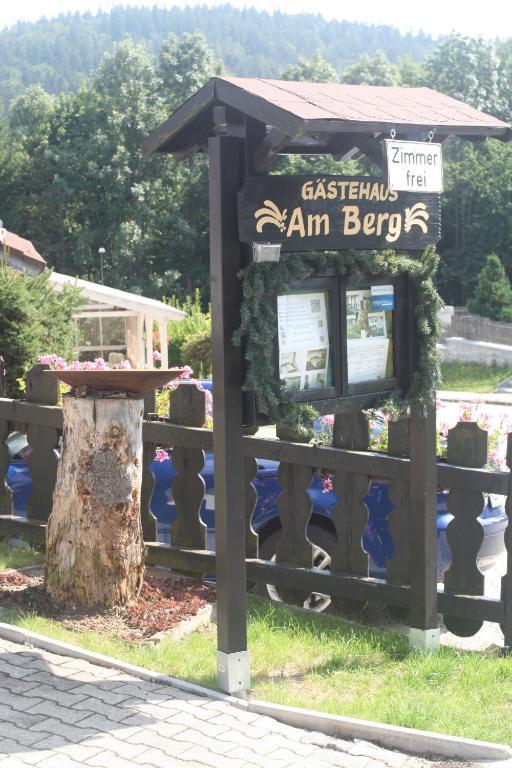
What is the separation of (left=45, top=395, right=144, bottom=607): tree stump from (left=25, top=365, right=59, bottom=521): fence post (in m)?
1.42

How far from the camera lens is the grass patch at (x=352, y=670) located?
15.4ft

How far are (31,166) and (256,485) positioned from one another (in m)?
51.2

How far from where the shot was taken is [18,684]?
4.98 metres

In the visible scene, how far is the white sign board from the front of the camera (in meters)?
5.25

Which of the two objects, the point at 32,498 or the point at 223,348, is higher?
the point at 223,348

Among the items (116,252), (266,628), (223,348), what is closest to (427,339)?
(223,348)

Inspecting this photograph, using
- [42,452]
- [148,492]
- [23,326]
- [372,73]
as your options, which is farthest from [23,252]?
[372,73]

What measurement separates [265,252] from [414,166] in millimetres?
1084

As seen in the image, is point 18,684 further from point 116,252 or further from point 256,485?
point 116,252

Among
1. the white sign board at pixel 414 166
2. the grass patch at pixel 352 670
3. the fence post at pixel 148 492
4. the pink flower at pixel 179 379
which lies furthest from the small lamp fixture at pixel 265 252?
the fence post at pixel 148 492

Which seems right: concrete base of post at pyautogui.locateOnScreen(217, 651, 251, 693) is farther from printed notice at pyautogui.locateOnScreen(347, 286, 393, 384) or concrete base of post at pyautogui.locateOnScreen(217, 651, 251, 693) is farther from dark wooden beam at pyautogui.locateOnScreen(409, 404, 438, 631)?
printed notice at pyautogui.locateOnScreen(347, 286, 393, 384)

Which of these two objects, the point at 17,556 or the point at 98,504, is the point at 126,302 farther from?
the point at 98,504

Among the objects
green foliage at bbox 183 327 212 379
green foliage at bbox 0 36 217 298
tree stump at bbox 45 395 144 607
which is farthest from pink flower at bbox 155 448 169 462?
green foliage at bbox 0 36 217 298

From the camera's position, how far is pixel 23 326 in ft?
39.7
